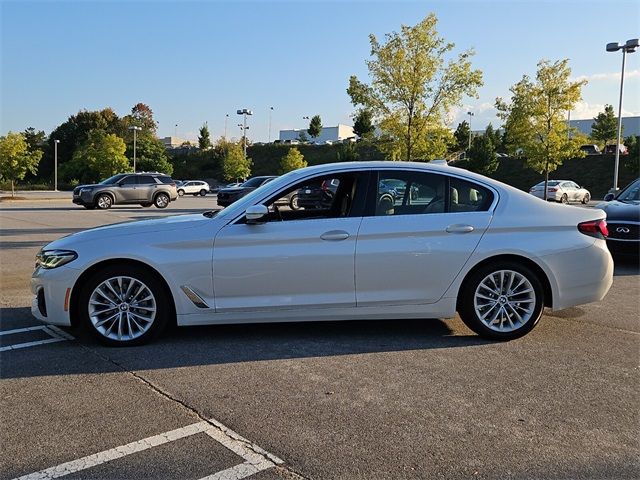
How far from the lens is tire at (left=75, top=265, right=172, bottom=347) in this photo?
4.80m

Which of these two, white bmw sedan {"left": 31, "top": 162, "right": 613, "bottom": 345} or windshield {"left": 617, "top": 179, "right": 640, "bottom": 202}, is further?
windshield {"left": 617, "top": 179, "right": 640, "bottom": 202}

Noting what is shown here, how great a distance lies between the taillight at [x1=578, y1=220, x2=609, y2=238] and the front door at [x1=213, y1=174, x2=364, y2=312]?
2.09 metres

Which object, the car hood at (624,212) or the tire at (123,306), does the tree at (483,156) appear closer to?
the car hood at (624,212)

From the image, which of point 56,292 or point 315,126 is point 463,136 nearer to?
point 315,126

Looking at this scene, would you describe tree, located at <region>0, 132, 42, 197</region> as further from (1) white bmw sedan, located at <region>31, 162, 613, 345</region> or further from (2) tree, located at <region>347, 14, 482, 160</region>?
(1) white bmw sedan, located at <region>31, 162, 613, 345</region>

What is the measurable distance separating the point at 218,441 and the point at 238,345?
1764mm

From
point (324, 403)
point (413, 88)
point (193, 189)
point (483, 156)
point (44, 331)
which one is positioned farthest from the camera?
point (193, 189)

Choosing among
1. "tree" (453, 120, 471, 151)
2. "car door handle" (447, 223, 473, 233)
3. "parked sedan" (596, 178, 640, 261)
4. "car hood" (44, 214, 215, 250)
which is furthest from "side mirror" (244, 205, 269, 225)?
"tree" (453, 120, 471, 151)

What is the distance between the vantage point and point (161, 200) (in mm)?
26672

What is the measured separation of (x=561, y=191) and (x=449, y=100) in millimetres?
16182

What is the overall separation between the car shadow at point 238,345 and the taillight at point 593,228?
1375mm

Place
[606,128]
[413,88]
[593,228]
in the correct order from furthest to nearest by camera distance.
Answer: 1. [606,128]
2. [413,88]
3. [593,228]

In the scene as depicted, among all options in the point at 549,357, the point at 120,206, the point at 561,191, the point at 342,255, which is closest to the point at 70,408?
the point at 342,255

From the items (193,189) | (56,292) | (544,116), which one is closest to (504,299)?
(56,292)
